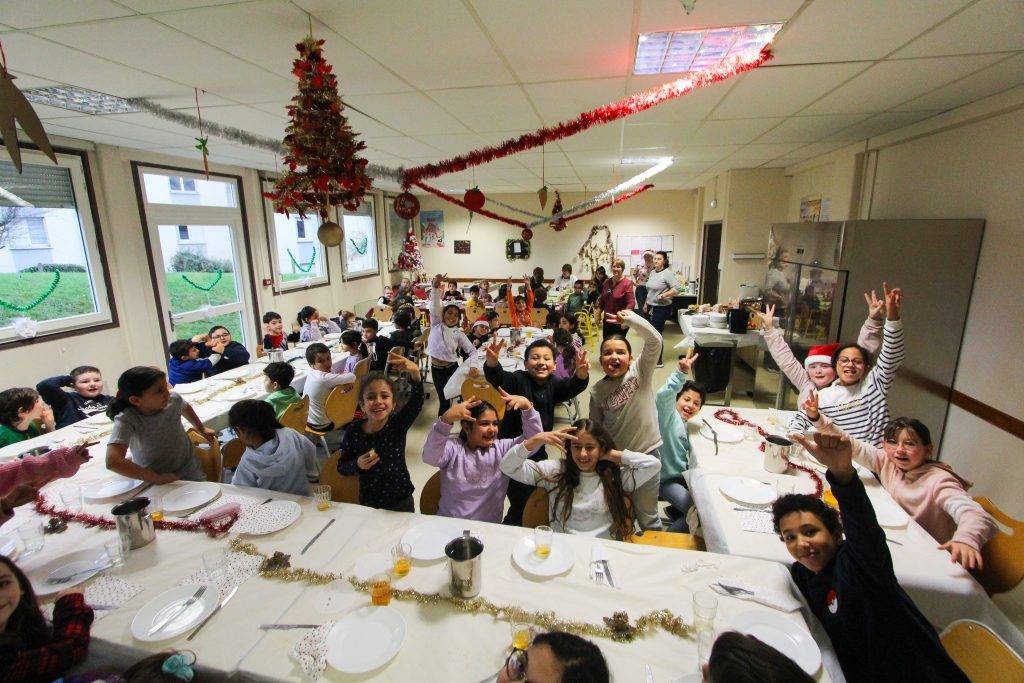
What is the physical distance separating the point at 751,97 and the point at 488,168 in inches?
174

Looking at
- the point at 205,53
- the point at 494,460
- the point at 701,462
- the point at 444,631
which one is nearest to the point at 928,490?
the point at 701,462

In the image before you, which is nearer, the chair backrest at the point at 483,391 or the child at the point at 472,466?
the child at the point at 472,466

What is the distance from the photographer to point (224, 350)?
4.74 m

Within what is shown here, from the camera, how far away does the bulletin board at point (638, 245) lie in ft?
37.4

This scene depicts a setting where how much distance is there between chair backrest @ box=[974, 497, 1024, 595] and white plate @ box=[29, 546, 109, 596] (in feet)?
11.8

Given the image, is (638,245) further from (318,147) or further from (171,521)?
(171,521)

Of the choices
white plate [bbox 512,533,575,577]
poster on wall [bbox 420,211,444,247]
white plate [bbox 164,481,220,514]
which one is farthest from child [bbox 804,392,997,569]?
Answer: poster on wall [bbox 420,211,444,247]

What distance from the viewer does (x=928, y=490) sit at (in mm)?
2090

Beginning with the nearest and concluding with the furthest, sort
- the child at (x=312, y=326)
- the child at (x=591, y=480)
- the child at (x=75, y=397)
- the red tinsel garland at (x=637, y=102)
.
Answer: the child at (x=591, y=480)
the red tinsel garland at (x=637, y=102)
the child at (x=75, y=397)
the child at (x=312, y=326)

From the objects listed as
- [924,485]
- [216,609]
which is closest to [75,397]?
[216,609]

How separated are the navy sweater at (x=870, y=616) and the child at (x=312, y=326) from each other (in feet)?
19.4

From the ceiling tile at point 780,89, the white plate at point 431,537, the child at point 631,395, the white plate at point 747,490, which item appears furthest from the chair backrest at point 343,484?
the ceiling tile at point 780,89

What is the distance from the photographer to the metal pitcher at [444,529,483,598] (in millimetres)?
1587

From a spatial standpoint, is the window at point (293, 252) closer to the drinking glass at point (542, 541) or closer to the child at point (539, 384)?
the child at point (539, 384)
